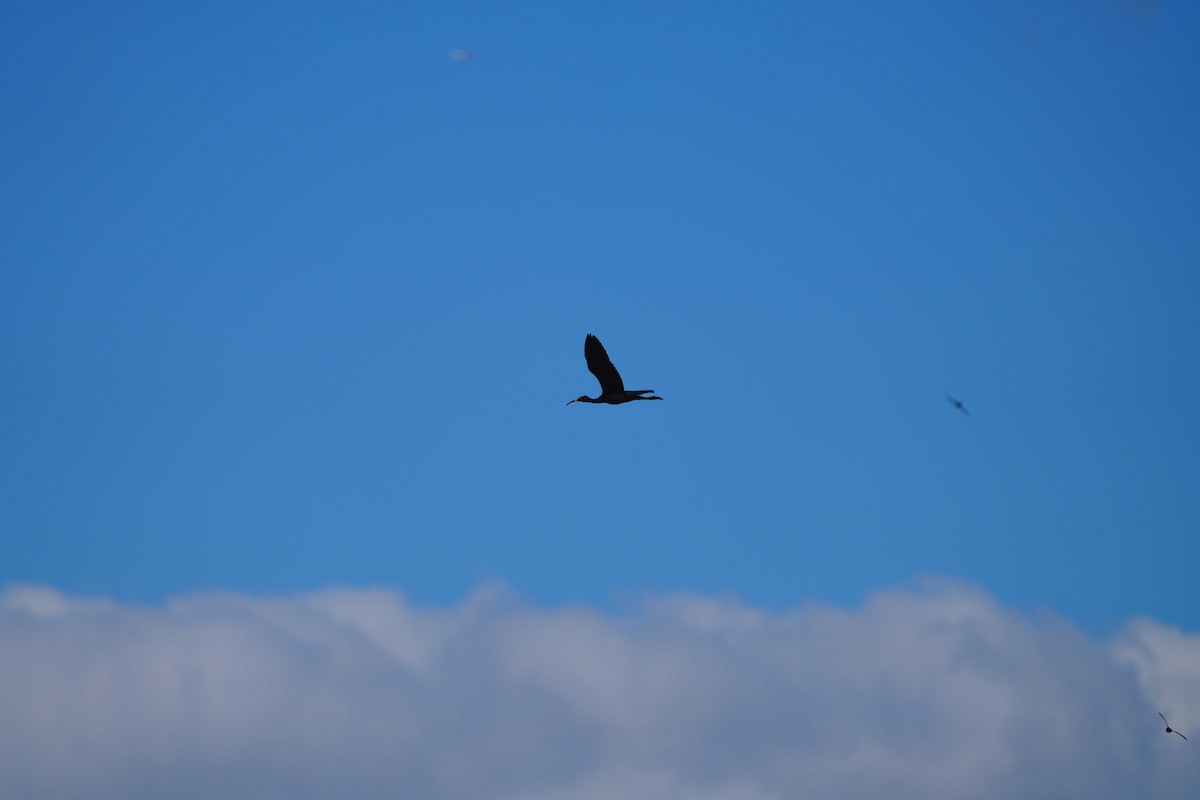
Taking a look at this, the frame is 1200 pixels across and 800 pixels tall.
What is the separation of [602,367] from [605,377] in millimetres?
977

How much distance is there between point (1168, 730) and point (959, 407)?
63.8 feet

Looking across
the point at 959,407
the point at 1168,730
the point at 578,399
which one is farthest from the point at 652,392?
the point at 1168,730

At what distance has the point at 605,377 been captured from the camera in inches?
4963

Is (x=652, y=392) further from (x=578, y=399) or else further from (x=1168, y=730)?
(x=1168, y=730)

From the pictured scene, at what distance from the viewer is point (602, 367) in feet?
411

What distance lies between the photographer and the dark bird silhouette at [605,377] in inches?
4897

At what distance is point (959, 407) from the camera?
405 ft

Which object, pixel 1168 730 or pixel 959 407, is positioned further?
pixel 1168 730

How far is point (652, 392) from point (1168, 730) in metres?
28.2

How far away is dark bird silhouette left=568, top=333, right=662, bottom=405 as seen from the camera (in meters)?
124

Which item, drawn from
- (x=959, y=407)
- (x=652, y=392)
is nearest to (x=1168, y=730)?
(x=959, y=407)

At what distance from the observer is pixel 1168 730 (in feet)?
432

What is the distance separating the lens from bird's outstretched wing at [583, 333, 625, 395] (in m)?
124

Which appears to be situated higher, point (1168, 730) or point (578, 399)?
point (578, 399)
